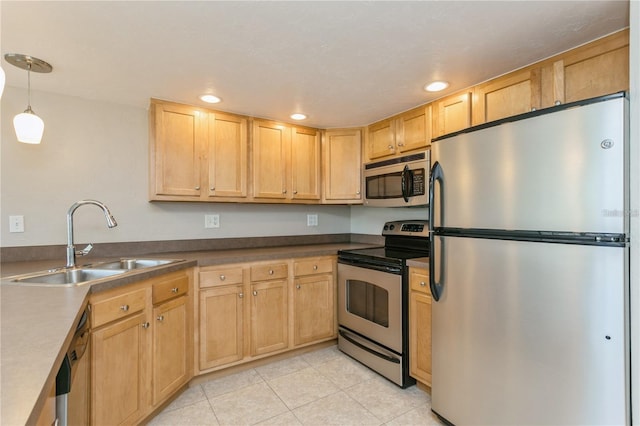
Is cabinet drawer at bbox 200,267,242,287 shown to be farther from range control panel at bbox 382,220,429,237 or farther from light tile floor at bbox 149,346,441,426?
range control panel at bbox 382,220,429,237

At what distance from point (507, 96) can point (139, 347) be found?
2685mm

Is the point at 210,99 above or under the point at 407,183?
above

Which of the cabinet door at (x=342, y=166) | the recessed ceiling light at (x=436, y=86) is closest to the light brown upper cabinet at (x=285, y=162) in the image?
the cabinet door at (x=342, y=166)

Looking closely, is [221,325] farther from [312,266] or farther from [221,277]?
[312,266]

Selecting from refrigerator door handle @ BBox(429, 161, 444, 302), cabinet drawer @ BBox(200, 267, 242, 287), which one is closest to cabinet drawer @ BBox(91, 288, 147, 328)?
cabinet drawer @ BBox(200, 267, 242, 287)

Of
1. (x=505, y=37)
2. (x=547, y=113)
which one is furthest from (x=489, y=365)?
(x=505, y=37)

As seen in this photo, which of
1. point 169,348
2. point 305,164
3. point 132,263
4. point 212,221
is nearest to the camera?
point 169,348

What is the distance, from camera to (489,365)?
5.13 feet

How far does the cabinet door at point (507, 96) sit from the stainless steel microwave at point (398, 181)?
49 centimetres

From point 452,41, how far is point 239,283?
6.99ft

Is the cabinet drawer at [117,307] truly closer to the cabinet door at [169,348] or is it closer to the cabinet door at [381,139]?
the cabinet door at [169,348]

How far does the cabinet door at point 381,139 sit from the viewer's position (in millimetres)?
2826

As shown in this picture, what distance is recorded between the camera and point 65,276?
186 centimetres

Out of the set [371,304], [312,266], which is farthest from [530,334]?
[312,266]
